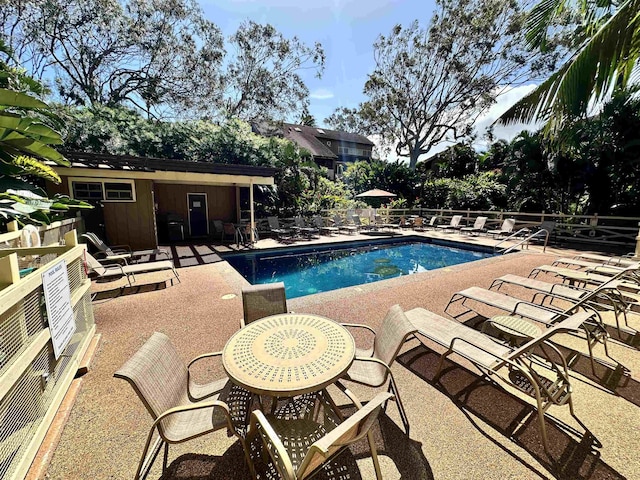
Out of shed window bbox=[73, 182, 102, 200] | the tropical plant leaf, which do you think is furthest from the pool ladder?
shed window bbox=[73, 182, 102, 200]

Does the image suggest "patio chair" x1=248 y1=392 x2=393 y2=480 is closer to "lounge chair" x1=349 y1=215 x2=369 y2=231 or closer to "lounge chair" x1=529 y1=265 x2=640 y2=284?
"lounge chair" x1=529 y1=265 x2=640 y2=284

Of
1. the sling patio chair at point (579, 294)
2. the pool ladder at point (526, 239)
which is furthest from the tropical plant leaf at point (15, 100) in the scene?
the pool ladder at point (526, 239)

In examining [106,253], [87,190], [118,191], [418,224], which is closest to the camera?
[106,253]

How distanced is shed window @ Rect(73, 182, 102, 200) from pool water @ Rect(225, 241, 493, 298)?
403cm

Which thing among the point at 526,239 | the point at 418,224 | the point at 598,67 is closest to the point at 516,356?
the point at 598,67

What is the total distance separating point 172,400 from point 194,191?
11.1 meters

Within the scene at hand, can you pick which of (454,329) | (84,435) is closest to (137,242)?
(84,435)

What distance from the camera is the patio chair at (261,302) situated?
2.81 metres

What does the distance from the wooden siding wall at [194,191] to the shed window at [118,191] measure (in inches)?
110

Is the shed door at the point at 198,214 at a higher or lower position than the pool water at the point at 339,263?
higher

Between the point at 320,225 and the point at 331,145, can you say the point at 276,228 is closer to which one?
the point at 320,225

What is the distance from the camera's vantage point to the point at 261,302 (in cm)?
285

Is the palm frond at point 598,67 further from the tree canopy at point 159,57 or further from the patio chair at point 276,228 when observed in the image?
the tree canopy at point 159,57

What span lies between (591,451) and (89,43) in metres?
22.9
